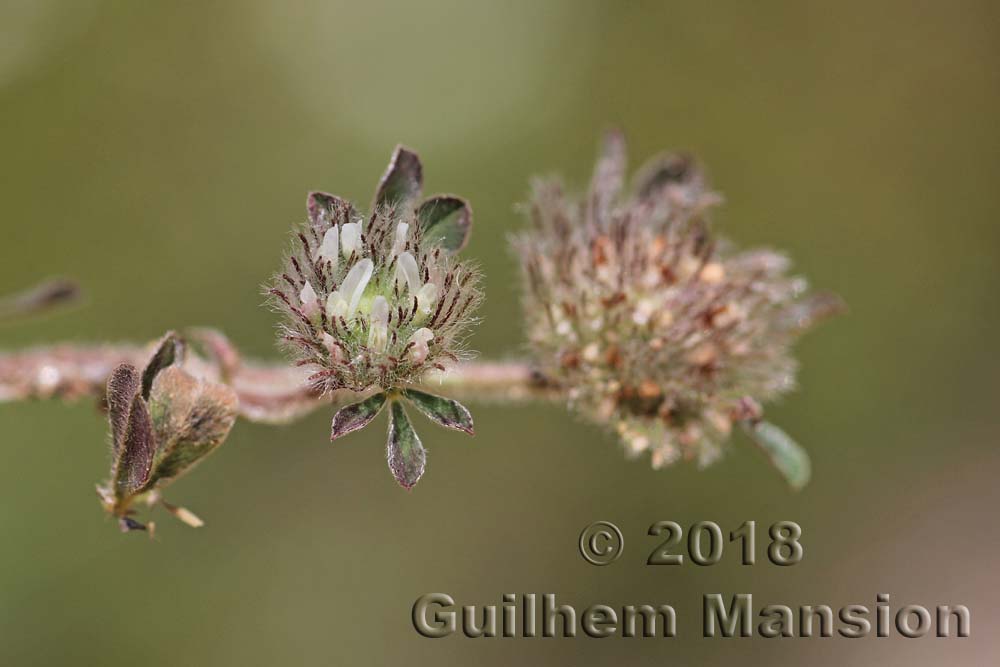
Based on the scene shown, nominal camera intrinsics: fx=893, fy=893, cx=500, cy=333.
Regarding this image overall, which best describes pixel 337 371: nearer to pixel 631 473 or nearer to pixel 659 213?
pixel 659 213

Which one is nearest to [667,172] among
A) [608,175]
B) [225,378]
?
[608,175]

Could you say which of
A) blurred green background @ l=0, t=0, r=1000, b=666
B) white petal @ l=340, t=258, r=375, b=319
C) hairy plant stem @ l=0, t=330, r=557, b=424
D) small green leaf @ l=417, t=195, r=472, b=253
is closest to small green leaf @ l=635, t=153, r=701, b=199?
hairy plant stem @ l=0, t=330, r=557, b=424

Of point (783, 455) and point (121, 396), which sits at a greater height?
point (783, 455)

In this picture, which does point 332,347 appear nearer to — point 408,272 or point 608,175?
point 408,272

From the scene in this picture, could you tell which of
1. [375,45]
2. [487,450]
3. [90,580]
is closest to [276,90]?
[375,45]

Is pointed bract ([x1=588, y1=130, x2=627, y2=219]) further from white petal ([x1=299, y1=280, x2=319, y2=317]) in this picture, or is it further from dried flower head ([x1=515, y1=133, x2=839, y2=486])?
white petal ([x1=299, y1=280, x2=319, y2=317])
